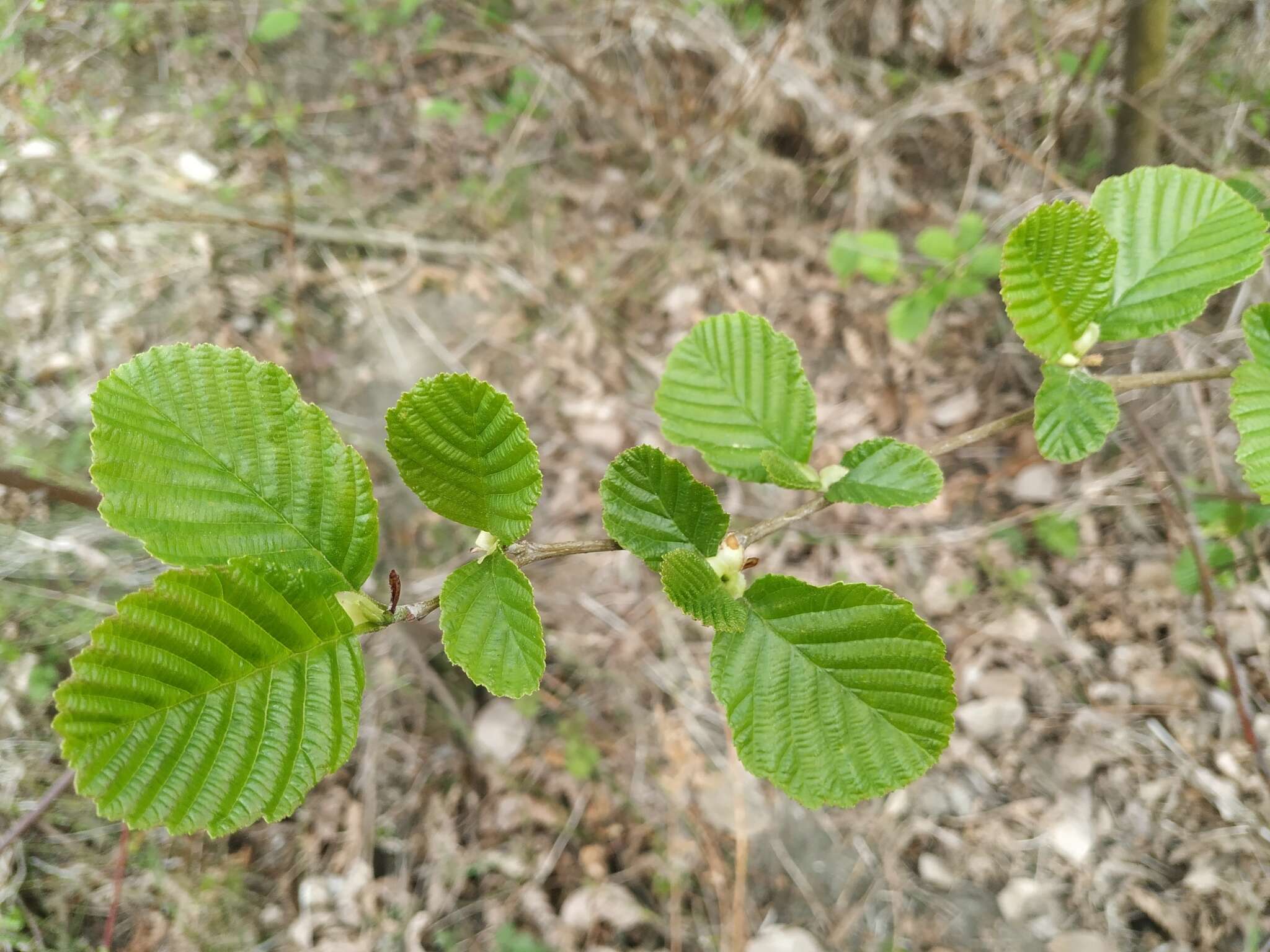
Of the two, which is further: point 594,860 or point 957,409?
point 957,409

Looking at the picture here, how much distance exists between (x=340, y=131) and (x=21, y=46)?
110 cm

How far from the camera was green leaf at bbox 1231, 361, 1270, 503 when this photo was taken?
75 centimetres

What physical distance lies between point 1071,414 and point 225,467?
0.83 meters

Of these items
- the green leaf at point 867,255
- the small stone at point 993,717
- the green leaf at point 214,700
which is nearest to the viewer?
the green leaf at point 214,700

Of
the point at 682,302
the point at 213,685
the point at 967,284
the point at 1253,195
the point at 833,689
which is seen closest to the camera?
the point at 213,685

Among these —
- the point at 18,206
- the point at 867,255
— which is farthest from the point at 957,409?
the point at 18,206

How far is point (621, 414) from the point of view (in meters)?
2.57

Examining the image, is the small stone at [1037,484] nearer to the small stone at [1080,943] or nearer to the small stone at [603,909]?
the small stone at [1080,943]

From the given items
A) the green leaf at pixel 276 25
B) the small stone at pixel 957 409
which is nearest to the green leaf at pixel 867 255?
the small stone at pixel 957 409

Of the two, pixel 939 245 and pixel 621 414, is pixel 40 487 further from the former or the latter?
pixel 939 245

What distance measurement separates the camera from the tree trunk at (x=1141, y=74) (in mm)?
1635

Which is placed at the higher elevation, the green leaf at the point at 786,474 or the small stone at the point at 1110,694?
the green leaf at the point at 786,474

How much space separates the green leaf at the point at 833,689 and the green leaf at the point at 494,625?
0.54 ft

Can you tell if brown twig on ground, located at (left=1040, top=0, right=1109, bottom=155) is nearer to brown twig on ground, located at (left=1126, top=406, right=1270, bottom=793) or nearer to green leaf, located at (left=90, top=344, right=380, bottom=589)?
brown twig on ground, located at (left=1126, top=406, right=1270, bottom=793)
